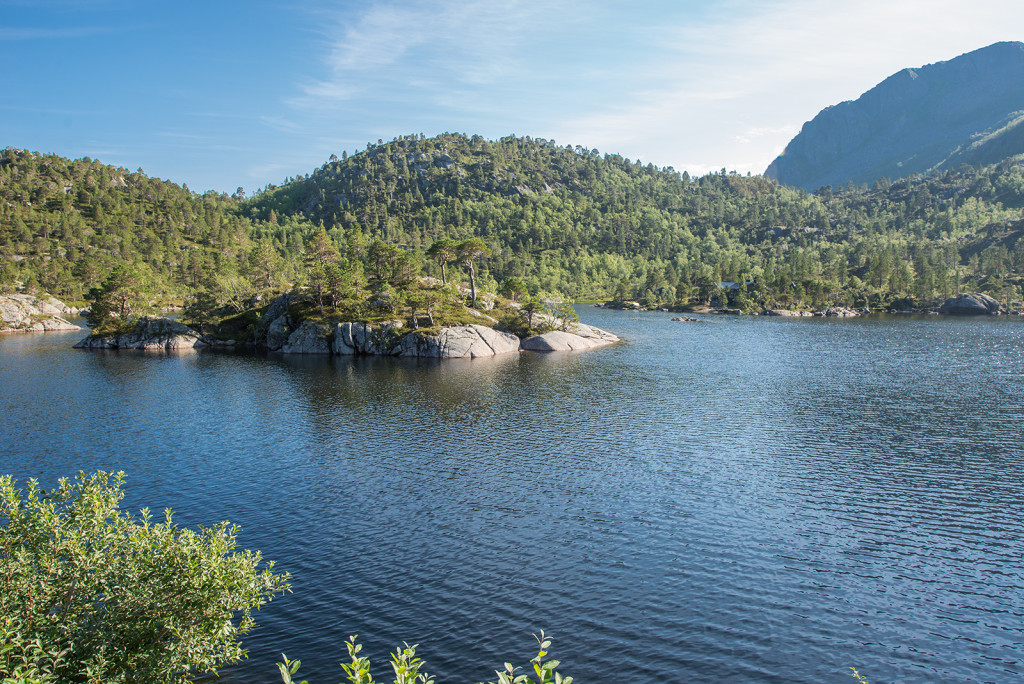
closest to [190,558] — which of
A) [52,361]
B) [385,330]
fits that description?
[385,330]

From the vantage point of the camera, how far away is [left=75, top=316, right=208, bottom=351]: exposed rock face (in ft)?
443

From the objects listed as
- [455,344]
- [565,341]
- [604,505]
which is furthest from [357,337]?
[604,505]

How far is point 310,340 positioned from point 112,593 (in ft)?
355

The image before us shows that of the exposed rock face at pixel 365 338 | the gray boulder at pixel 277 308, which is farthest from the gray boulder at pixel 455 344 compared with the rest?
the gray boulder at pixel 277 308

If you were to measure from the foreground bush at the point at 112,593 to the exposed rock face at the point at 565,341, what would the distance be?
10534 centimetres

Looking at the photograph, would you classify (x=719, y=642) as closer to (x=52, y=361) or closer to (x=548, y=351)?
(x=548, y=351)

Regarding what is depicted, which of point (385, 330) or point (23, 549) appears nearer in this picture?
point (23, 549)

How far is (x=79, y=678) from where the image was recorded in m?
22.2

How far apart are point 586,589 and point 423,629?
9439 millimetres

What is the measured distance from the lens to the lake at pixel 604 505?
Answer: 1096 inches

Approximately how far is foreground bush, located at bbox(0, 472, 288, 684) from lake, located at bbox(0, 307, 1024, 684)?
19.2 feet

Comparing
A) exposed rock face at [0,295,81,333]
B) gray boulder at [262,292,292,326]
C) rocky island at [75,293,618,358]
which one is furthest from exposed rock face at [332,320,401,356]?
exposed rock face at [0,295,81,333]

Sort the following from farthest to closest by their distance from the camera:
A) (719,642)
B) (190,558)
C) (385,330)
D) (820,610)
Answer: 1. (385,330)
2. (820,610)
3. (719,642)
4. (190,558)

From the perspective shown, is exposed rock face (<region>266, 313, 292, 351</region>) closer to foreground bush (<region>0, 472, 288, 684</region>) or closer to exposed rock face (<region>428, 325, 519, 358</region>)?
exposed rock face (<region>428, 325, 519, 358</region>)
